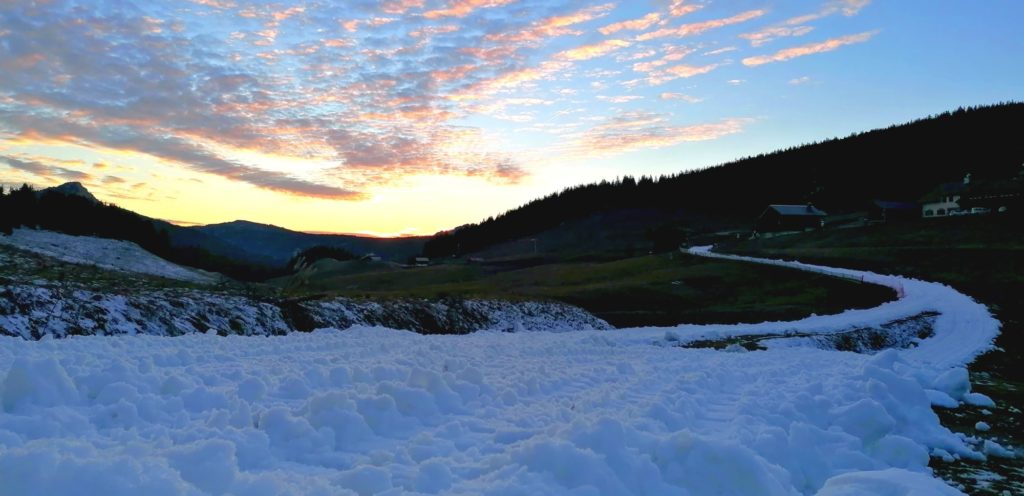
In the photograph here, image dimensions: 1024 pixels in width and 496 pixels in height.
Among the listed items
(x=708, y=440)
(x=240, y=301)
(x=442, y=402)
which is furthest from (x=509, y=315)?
(x=708, y=440)

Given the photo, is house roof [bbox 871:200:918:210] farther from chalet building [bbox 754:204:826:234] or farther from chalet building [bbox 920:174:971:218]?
chalet building [bbox 754:204:826:234]

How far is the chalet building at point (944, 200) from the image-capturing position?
299 ft

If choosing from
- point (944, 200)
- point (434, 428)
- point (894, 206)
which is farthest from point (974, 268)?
point (894, 206)

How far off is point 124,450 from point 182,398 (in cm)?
197

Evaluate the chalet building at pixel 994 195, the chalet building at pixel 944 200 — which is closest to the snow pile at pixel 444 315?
the chalet building at pixel 994 195

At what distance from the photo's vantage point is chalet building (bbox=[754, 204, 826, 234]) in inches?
3932

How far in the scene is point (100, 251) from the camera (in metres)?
41.0

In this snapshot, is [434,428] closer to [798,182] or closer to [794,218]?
[794,218]

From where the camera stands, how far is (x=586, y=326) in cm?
3084

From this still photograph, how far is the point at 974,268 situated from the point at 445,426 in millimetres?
55642

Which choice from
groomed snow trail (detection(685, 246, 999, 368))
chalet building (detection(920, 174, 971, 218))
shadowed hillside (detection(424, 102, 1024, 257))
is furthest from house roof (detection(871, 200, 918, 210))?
groomed snow trail (detection(685, 246, 999, 368))

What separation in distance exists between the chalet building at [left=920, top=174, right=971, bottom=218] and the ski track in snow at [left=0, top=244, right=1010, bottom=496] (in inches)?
3872

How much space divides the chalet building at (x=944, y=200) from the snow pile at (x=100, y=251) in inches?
3890

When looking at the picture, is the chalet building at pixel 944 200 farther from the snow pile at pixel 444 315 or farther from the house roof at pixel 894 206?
the snow pile at pixel 444 315
